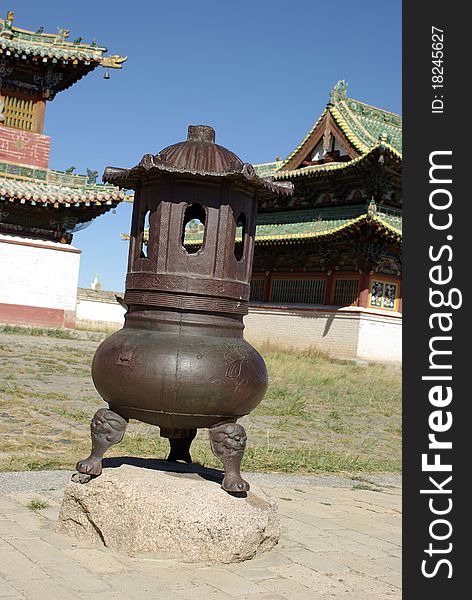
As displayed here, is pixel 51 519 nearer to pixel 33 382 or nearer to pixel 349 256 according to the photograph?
pixel 33 382

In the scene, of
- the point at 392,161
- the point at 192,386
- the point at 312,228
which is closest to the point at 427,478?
the point at 192,386

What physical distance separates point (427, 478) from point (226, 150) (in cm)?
258

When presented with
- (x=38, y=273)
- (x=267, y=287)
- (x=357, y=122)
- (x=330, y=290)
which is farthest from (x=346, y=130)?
(x=38, y=273)

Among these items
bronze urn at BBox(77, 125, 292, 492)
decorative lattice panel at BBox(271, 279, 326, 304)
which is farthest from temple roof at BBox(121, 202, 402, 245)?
bronze urn at BBox(77, 125, 292, 492)

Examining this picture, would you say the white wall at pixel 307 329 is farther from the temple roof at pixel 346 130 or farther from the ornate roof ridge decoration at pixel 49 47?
the ornate roof ridge decoration at pixel 49 47

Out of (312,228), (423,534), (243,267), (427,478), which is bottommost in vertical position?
(423,534)

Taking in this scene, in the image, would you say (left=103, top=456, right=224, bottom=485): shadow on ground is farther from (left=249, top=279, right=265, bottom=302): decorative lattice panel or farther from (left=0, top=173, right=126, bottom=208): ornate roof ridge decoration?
Result: (left=249, top=279, right=265, bottom=302): decorative lattice panel

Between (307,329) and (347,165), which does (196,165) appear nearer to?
(347,165)

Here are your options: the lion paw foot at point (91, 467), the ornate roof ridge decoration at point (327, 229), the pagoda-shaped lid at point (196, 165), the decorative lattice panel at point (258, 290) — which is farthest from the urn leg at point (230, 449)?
the decorative lattice panel at point (258, 290)

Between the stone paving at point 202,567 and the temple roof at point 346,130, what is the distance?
64.3ft

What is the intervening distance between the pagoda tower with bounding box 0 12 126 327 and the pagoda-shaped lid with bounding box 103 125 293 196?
55.9ft

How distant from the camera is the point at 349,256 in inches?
A: 919

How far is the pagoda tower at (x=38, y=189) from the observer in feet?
71.3

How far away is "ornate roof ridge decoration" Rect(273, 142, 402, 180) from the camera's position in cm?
2192
